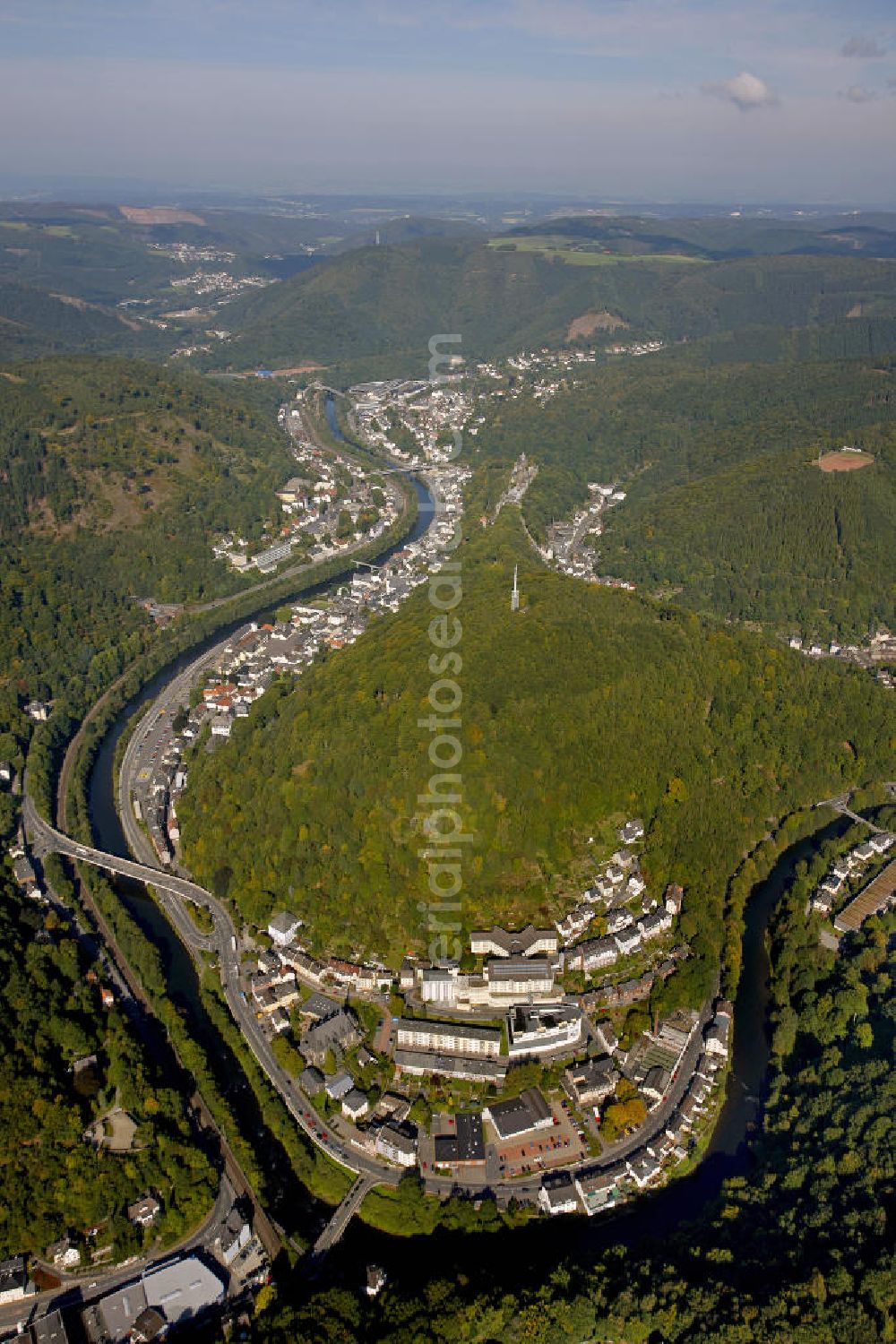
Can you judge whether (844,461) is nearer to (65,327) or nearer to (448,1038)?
(448,1038)

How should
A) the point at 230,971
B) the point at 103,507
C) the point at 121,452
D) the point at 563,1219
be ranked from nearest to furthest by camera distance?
1. the point at 563,1219
2. the point at 230,971
3. the point at 103,507
4. the point at 121,452

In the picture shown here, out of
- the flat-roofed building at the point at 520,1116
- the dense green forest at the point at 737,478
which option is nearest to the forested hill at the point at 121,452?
the dense green forest at the point at 737,478

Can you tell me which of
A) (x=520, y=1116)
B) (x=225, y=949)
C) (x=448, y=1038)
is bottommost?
(x=520, y=1116)

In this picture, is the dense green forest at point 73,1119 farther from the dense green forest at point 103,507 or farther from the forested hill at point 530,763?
the dense green forest at point 103,507

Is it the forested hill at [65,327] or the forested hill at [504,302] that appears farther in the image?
the forested hill at [504,302]

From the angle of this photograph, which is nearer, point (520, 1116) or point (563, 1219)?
point (563, 1219)

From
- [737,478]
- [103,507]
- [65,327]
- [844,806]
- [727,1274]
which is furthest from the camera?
[65,327]

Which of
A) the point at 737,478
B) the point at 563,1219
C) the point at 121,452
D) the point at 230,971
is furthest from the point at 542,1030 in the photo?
the point at 121,452
